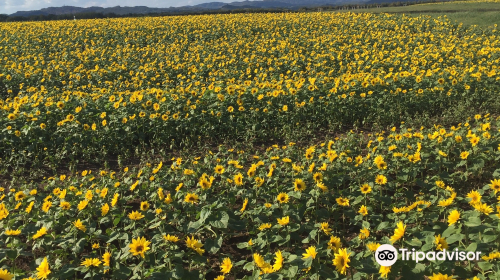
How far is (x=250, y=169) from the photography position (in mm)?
4012

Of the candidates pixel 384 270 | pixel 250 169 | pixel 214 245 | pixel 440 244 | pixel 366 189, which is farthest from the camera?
pixel 250 169

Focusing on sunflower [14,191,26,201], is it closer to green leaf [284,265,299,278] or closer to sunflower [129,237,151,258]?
sunflower [129,237,151,258]

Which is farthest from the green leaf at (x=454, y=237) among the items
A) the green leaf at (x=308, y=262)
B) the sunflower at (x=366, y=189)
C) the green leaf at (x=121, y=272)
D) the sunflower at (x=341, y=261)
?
Result: the green leaf at (x=121, y=272)

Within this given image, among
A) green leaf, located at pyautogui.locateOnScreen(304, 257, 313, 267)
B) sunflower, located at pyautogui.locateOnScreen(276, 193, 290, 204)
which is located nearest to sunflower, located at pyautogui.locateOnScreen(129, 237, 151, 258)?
green leaf, located at pyautogui.locateOnScreen(304, 257, 313, 267)

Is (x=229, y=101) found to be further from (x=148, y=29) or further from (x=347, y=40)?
(x=148, y=29)

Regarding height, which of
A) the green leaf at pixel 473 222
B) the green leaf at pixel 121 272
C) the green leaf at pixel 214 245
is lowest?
the green leaf at pixel 214 245

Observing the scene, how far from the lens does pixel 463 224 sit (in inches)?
107

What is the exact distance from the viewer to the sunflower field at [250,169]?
109 inches

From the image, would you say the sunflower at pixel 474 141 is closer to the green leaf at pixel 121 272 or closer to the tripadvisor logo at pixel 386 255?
the tripadvisor logo at pixel 386 255

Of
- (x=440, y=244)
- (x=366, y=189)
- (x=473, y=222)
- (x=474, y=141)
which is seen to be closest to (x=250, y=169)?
(x=366, y=189)

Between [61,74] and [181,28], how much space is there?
10.4 meters

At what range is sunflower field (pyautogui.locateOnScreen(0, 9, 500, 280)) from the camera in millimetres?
2768

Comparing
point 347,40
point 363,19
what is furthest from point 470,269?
point 363,19

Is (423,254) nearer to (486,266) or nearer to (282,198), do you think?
(486,266)
